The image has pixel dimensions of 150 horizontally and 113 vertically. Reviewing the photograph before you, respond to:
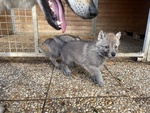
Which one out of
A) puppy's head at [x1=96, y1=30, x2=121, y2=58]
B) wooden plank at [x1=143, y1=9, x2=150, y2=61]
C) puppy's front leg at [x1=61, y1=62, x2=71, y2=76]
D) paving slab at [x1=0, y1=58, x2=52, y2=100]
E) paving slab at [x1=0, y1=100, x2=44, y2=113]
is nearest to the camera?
paving slab at [x1=0, y1=100, x2=44, y2=113]

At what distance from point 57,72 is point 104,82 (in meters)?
0.71

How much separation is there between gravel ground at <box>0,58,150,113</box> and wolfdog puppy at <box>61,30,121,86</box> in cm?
18

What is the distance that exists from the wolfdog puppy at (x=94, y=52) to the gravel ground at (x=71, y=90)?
0.18 metres

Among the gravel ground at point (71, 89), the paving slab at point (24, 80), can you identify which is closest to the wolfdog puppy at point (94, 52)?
the gravel ground at point (71, 89)

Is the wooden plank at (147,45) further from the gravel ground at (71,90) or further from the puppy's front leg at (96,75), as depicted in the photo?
the puppy's front leg at (96,75)

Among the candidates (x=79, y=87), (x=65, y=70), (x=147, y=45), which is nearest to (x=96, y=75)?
(x=79, y=87)

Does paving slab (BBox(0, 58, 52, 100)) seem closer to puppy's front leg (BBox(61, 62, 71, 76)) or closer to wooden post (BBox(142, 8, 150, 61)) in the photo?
puppy's front leg (BBox(61, 62, 71, 76))

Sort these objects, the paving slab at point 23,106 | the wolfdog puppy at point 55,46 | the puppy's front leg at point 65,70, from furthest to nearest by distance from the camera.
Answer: the wolfdog puppy at point 55,46, the puppy's front leg at point 65,70, the paving slab at point 23,106

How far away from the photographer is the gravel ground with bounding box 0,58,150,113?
5.95 ft

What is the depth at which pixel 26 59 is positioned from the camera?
3.10 meters

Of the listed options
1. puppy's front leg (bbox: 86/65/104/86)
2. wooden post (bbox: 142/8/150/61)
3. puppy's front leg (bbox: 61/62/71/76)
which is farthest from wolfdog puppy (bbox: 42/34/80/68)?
wooden post (bbox: 142/8/150/61)

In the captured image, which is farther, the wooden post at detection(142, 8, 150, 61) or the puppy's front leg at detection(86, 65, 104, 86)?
the wooden post at detection(142, 8, 150, 61)

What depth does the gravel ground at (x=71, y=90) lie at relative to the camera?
5.95 ft

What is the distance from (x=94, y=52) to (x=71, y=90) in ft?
1.95
